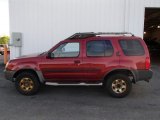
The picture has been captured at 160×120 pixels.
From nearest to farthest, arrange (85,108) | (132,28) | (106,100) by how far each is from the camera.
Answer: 1. (85,108)
2. (106,100)
3. (132,28)

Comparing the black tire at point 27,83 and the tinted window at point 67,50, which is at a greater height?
the tinted window at point 67,50

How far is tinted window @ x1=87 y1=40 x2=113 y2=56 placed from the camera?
8.58 meters

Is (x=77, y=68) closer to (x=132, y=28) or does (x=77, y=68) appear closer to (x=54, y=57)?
(x=54, y=57)

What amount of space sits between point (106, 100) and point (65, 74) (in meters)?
1.41

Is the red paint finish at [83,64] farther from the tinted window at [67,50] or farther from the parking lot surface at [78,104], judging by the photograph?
the parking lot surface at [78,104]

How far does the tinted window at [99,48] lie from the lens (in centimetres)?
858

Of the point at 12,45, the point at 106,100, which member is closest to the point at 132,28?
the point at 12,45

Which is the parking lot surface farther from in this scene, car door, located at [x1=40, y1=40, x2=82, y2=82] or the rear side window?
the rear side window

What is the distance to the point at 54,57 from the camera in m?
8.66

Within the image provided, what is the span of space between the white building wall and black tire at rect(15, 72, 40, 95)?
5.80 metres

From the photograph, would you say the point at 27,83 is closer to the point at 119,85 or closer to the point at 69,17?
the point at 119,85

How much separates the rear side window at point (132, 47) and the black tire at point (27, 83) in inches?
108

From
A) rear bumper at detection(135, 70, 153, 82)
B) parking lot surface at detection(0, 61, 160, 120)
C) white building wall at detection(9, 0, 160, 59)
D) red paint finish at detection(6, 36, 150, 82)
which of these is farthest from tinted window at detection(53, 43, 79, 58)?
white building wall at detection(9, 0, 160, 59)

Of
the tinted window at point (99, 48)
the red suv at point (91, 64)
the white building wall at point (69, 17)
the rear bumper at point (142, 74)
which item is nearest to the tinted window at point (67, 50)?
the red suv at point (91, 64)
